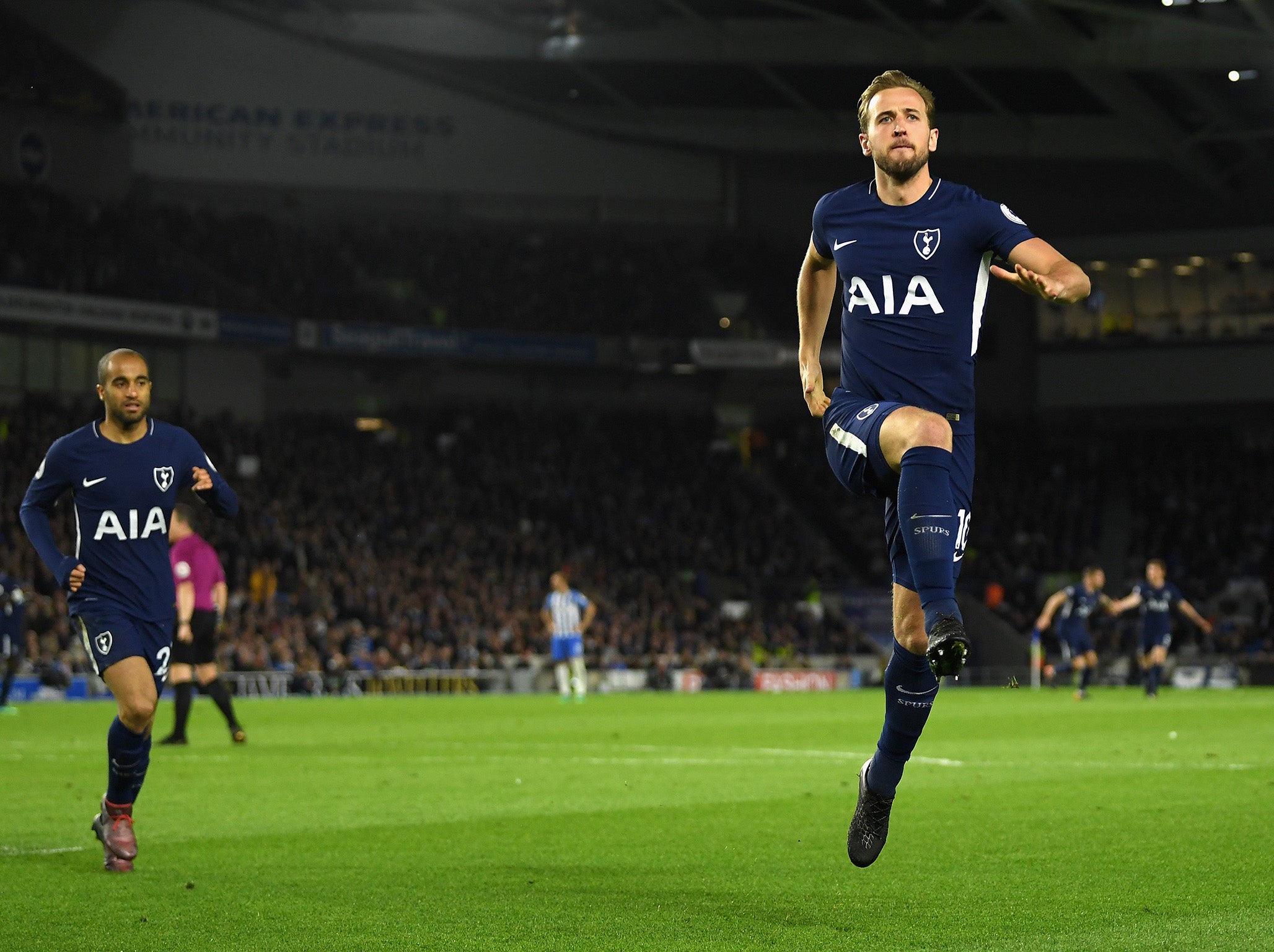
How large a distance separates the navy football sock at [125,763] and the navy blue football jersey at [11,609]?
56.5 feet

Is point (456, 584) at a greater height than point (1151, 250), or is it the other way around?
point (1151, 250)

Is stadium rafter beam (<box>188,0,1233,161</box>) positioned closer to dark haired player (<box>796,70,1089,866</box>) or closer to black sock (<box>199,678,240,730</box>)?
black sock (<box>199,678,240,730</box>)

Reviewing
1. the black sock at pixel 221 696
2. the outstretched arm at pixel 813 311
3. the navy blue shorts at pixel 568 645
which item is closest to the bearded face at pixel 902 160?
the outstretched arm at pixel 813 311

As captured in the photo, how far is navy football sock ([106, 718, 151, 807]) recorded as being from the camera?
28.3 feet

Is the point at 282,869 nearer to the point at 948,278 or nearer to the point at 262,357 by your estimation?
the point at 948,278

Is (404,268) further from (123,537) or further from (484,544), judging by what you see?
(123,537)

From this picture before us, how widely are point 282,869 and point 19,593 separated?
1796 cm

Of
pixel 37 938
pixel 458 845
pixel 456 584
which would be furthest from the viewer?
pixel 456 584

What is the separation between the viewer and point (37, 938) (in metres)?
6.50

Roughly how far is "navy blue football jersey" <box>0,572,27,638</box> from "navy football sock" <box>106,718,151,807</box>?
56.5ft

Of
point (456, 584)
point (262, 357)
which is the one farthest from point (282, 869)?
point (262, 357)

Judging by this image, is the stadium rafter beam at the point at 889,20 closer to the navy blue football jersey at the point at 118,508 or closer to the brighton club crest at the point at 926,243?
the navy blue football jersey at the point at 118,508

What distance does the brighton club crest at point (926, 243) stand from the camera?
22.4 ft

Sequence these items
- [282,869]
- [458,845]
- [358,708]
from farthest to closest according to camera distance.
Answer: [358,708], [458,845], [282,869]
